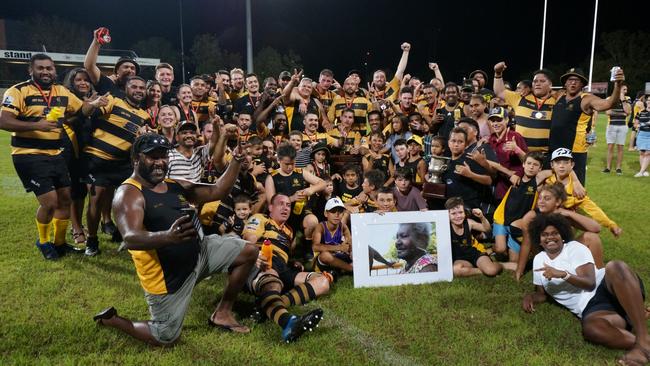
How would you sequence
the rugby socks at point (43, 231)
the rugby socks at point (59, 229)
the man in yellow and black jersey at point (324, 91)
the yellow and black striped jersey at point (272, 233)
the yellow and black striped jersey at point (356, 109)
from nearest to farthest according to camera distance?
1. the yellow and black striped jersey at point (272, 233)
2. the rugby socks at point (43, 231)
3. the rugby socks at point (59, 229)
4. the yellow and black striped jersey at point (356, 109)
5. the man in yellow and black jersey at point (324, 91)

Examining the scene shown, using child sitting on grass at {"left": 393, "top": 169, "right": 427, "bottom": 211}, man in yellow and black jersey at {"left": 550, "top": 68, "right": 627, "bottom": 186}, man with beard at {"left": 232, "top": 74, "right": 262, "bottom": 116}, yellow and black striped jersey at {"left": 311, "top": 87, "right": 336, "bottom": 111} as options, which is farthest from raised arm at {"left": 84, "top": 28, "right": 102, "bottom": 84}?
man in yellow and black jersey at {"left": 550, "top": 68, "right": 627, "bottom": 186}

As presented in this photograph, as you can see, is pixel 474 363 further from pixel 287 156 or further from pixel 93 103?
pixel 93 103

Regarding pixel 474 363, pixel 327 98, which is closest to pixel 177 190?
pixel 474 363

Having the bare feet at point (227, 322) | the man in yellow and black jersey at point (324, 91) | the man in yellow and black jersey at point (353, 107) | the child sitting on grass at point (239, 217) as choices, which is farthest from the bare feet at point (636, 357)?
the man in yellow and black jersey at point (324, 91)

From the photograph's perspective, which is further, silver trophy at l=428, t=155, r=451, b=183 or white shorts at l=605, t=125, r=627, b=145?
white shorts at l=605, t=125, r=627, b=145

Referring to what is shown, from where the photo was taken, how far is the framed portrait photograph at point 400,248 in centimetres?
524

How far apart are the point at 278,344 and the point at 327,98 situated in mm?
6801

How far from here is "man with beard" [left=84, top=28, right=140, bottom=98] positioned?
20.9 feet

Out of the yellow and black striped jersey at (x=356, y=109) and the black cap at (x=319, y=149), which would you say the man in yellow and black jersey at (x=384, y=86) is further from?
the black cap at (x=319, y=149)

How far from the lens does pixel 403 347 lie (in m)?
3.96

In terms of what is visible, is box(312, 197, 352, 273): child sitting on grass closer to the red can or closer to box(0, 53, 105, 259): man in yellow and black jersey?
box(0, 53, 105, 259): man in yellow and black jersey

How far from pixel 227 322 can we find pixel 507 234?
3.92 m

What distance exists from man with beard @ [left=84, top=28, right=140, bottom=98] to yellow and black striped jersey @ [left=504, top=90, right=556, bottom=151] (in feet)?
19.5

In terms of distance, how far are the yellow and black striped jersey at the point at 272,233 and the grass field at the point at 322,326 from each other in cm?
66
